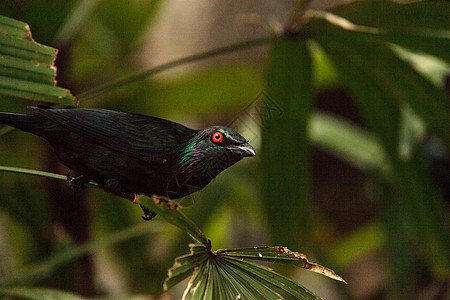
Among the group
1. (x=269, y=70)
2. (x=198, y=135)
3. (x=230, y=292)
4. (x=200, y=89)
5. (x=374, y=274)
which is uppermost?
(x=200, y=89)

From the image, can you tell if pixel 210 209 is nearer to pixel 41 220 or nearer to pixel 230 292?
pixel 41 220

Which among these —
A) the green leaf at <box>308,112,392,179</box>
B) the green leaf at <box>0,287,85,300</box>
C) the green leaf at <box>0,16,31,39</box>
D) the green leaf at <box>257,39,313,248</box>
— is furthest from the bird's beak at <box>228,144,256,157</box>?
the green leaf at <box>308,112,392,179</box>

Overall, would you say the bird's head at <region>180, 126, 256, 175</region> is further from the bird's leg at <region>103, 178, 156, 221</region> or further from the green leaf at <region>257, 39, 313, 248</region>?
the green leaf at <region>257, 39, 313, 248</region>

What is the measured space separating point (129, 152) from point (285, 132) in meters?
0.66

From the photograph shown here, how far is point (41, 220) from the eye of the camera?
47.1 inches

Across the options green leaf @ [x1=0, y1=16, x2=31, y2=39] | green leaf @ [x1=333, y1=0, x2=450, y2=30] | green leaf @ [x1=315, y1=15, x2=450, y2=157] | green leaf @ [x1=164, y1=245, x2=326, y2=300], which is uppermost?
green leaf @ [x1=333, y1=0, x2=450, y2=30]

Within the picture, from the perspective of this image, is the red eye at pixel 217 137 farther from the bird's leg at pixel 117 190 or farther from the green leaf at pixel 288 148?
the green leaf at pixel 288 148

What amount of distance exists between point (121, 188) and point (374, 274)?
2.70 m

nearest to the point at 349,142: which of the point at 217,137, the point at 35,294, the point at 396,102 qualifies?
the point at 396,102

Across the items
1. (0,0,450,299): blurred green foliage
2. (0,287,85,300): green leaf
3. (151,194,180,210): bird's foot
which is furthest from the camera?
(0,0,450,299): blurred green foliage

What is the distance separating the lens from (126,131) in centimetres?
30

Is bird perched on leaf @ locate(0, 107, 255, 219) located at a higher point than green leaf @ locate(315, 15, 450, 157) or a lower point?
lower

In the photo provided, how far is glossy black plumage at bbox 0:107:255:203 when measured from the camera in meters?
0.28

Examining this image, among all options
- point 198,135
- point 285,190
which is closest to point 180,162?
point 198,135
